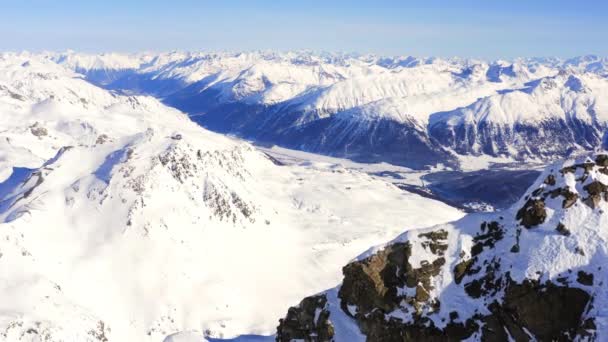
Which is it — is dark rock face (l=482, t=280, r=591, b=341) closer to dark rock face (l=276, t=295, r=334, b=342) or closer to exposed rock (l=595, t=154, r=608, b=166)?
exposed rock (l=595, t=154, r=608, b=166)

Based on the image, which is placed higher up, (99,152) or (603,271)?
(603,271)

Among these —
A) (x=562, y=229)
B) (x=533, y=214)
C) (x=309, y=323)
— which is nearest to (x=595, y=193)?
(x=562, y=229)

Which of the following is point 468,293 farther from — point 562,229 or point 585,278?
point 562,229

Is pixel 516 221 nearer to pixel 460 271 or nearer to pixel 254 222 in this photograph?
pixel 460 271

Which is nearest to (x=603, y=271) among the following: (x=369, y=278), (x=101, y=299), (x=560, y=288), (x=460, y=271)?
(x=560, y=288)

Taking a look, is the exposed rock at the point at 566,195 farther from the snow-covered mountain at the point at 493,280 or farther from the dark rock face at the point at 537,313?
the dark rock face at the point at 537,313
